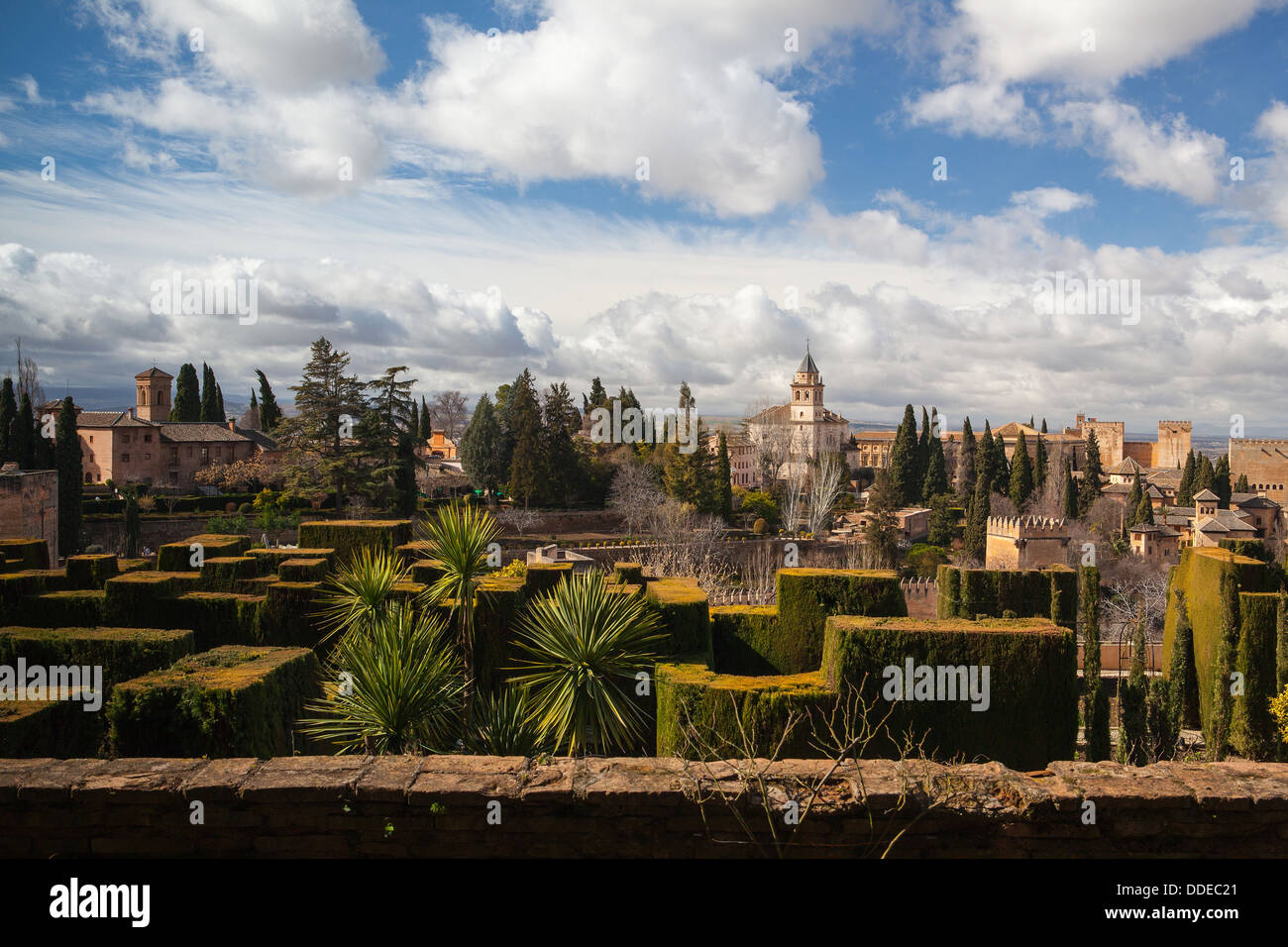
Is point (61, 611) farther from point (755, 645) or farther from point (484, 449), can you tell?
point (484, 449)

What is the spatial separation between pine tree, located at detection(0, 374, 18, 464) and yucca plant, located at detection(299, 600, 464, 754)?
35247mm

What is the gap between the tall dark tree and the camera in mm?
41438

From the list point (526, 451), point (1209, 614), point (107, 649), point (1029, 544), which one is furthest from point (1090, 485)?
point (107, 649)

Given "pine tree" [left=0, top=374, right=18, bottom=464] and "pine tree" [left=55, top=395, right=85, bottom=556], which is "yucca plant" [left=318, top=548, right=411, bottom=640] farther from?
"pine tree" [left=0, top=374, right=18, bottom=464]

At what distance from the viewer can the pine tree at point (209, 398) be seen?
184 feet

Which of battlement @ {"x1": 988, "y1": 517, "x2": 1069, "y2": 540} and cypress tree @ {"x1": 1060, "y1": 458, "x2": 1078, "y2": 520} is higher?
cypress tree @ {"x1": 1060, "y1": 458, "x2": 1078, "y2": 520}

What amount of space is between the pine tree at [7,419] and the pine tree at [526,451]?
75.9ft

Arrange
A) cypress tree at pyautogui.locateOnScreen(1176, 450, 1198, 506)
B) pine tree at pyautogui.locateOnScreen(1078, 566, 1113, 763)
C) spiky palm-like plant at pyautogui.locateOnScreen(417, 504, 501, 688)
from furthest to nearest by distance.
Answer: cypress tree at pyautogui.locateOnScreen(1176, 450, 1198, 506), pine tree at pyautogui.locateOnScreen(1078, 566, 1113, 763), spiky palm-like plant at pyautogui.locateOnScreen(417, 504, 501, 688)

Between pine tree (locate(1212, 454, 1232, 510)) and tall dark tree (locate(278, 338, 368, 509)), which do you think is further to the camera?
pine tree (locate(1212, 454, 1232, 510))

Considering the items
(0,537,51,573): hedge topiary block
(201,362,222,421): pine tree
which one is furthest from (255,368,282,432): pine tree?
(0,537,51,573): hedge topiary block

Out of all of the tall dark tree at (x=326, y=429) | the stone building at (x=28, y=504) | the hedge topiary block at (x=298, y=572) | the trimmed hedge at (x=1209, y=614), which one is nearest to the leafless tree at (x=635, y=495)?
the tall dark tree at (x=326, y=429)

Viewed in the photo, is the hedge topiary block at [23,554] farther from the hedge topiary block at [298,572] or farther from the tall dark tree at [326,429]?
the tall dark tree at [326,429]

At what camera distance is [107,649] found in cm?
1033
